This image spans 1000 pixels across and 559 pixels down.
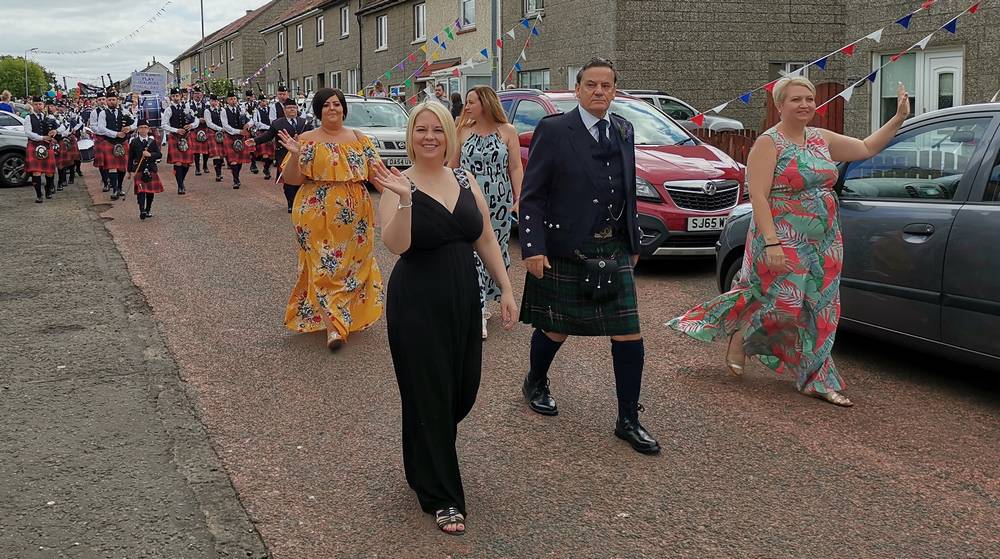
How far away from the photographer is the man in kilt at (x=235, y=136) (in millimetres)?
20578

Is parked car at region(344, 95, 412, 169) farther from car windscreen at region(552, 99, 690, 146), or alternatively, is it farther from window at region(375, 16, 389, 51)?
window at region(375, 16, 389, 51)

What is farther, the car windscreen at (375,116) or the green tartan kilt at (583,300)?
the car windscreen at (375,116)

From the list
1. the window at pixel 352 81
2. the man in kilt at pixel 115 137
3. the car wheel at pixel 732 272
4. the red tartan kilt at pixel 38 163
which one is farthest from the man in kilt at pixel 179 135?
the window at pixel 352 81

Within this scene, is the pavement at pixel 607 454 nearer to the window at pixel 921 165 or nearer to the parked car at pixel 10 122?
the window at pixel 921 165

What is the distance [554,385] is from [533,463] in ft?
4.55

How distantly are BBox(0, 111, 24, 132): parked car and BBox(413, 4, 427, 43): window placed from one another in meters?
18.0

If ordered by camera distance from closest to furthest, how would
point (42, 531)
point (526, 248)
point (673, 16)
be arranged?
point (42, 531) → point (526, 248) → point (673, 16)

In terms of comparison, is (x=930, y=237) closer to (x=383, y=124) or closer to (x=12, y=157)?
Result: (x=383, y=124)

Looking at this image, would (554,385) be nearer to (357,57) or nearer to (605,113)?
(605,113)

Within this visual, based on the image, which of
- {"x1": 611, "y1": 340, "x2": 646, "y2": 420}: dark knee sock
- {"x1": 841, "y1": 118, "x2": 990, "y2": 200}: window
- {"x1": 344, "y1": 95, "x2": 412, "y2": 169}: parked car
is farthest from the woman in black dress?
{"x1": 344, "y1": 95, "x2": 412, "y2": 169}: parked car

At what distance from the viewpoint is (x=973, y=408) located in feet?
18.1

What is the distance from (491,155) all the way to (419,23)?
102 ft

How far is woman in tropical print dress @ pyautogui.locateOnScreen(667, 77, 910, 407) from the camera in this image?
18.1ft

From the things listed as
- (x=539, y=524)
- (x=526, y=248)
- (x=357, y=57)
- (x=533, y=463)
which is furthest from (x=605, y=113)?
(x=357, y=57)
